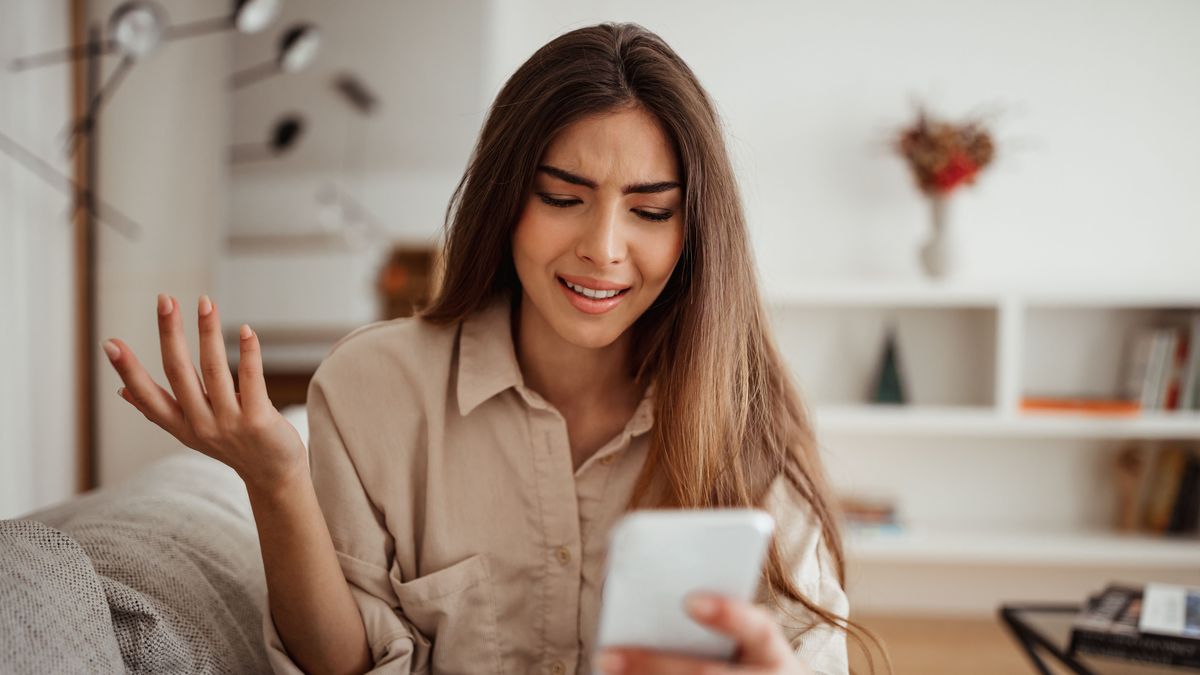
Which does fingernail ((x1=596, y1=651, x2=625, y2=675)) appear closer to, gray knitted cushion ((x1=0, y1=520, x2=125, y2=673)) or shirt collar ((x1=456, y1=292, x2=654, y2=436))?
gray knitted cushion ((x1=0, y1=520, x2=125, y2=673))

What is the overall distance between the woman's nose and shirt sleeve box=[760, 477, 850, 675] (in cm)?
39

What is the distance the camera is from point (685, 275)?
121 centimetres

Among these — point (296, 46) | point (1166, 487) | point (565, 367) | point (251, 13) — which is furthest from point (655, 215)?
point (1166, 487)

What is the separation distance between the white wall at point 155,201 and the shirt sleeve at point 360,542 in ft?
8.52

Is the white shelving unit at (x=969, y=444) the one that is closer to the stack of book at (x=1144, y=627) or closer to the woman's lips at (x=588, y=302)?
the stack of book at (x=1144, y=627)

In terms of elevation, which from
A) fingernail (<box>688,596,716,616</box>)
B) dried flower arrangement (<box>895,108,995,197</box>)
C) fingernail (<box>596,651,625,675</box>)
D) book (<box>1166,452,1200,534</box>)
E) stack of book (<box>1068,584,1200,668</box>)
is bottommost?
book (<box>1166,452,1200,534</box>)

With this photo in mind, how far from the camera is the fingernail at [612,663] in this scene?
2.00 feet

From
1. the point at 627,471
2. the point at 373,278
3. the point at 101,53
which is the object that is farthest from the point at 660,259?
the point at 101,53

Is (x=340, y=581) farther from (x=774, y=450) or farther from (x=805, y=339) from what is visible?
(x=805, y=339)

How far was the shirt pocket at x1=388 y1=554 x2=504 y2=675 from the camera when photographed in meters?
1.14

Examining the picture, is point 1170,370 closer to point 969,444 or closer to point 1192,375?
point 1192,375

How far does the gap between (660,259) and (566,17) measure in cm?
248

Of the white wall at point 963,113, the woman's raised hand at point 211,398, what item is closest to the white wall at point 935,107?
the white wall at point 963,113

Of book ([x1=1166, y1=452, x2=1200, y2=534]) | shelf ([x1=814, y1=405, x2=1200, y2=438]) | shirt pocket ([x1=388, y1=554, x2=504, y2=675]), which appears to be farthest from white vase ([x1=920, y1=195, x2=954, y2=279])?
shirt pocket ([x1=388, y1=554, x2=504, y2=675])
